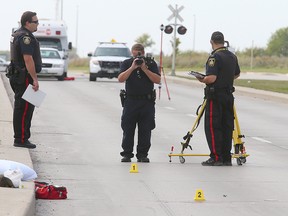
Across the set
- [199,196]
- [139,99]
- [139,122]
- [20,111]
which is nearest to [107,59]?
[20,111]

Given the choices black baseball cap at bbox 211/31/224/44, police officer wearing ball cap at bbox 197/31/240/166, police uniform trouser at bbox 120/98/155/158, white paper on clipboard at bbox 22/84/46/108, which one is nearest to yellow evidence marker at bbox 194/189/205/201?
police officer wearing ball cap at bbox 197/31/240/166

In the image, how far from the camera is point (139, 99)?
14.0m

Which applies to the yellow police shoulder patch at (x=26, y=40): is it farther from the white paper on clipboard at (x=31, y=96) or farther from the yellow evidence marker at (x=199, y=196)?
the yellow evidence marker at (x=199, y=196)

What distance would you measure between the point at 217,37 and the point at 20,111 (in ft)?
9.86

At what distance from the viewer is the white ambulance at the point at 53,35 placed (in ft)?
164

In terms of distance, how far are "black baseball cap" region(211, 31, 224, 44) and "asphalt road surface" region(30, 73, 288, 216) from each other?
176 cm

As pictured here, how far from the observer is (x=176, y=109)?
2675cm

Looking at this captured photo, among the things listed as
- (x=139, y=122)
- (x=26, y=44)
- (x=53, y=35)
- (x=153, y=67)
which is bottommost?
(x=53, y=35)

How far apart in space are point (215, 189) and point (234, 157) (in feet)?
8.50

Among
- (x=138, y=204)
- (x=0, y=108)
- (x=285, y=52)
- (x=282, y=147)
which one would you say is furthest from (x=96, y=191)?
(x=285, y=52)

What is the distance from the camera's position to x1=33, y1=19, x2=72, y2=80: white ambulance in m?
49.9

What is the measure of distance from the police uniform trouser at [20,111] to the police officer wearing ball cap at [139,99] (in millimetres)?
1406

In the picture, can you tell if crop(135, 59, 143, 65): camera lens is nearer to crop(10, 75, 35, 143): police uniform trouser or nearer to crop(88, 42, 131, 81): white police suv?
crop(10, 75, 35, 143): police uniform trouser

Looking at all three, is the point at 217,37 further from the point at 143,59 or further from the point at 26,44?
the point at 26,44
